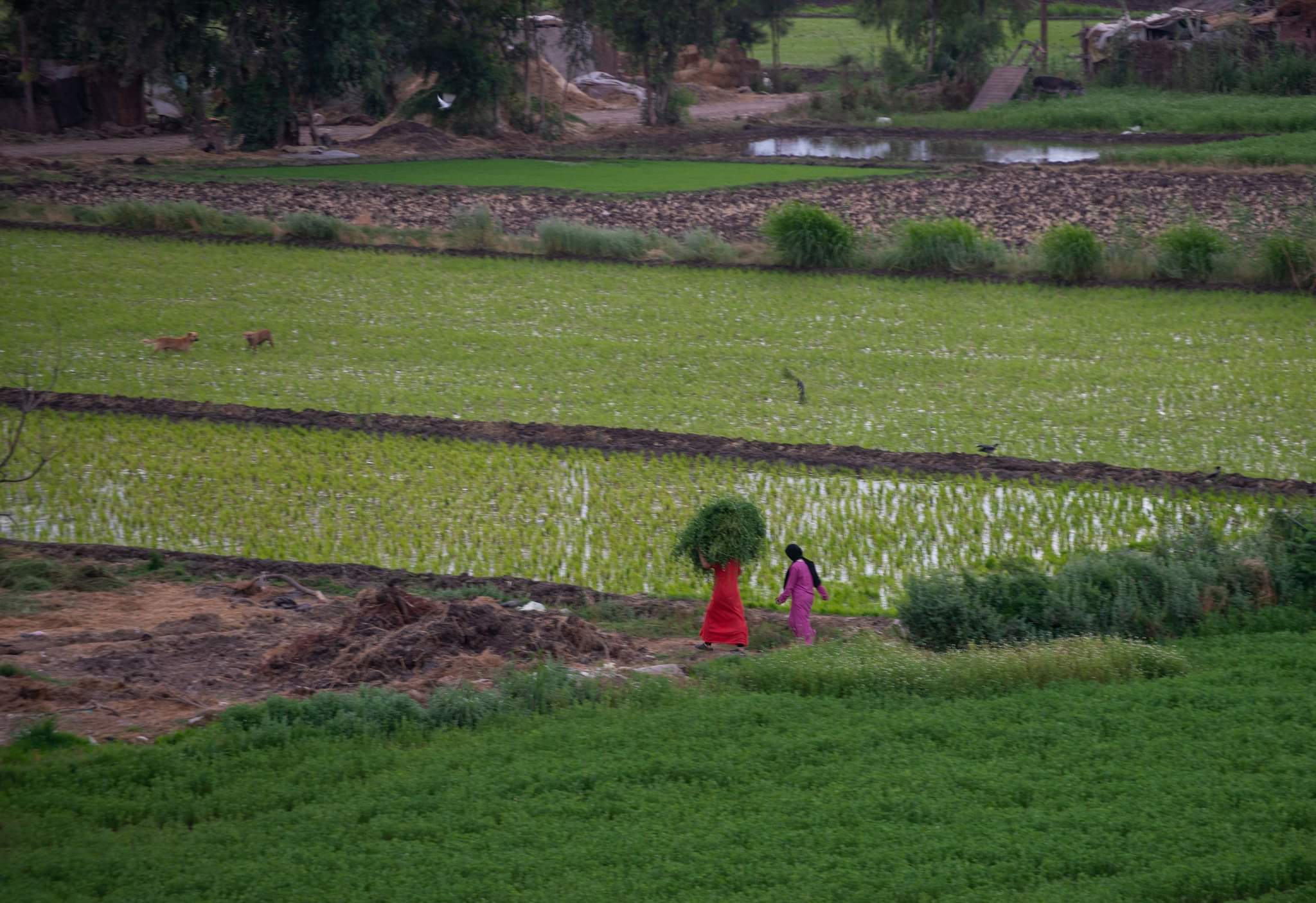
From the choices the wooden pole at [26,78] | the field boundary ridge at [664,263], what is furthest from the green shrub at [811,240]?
the wooden pole at [26,78]

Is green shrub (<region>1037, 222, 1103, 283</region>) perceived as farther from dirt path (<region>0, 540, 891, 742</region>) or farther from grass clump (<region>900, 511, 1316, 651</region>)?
dirt path (<region>0, 540, 891, 742</region>)

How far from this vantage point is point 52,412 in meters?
15.8

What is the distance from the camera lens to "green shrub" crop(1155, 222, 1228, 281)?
21.7 meters

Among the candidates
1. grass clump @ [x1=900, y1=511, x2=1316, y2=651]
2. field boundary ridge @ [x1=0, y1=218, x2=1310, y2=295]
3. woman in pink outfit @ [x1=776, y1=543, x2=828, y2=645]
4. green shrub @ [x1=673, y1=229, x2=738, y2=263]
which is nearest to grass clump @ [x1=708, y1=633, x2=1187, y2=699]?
grass clump @ [x1=900, y1=511, x2=1316, y2=651]

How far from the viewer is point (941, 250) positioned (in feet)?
75.5

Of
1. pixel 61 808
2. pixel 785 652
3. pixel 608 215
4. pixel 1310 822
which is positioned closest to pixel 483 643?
pixel 785 652

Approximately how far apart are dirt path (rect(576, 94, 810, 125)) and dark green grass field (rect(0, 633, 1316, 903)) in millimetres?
40538

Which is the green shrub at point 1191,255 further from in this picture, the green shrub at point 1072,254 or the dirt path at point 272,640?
the dirt path at point 272,640

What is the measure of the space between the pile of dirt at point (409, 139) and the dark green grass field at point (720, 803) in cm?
3348

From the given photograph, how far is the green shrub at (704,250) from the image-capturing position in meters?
24.1

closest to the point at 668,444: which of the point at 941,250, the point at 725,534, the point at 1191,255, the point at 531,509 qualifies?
the point at 531,509

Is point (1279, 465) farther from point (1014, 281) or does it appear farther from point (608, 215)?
point (608, 215)

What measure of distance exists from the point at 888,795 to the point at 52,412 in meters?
12.7

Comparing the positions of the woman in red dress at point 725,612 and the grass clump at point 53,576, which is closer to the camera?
the woman in red dress at point 725,612
